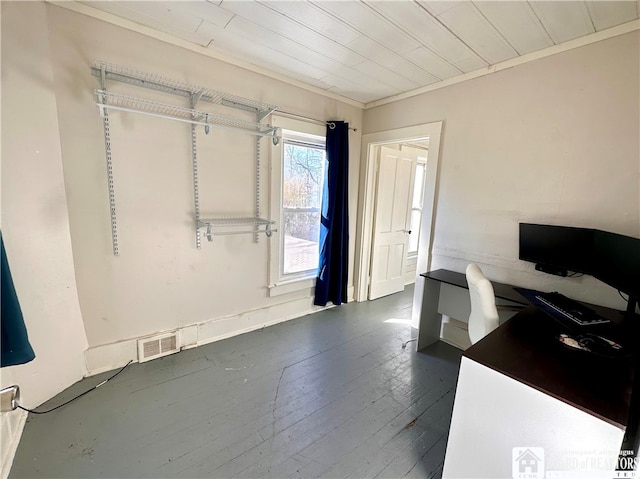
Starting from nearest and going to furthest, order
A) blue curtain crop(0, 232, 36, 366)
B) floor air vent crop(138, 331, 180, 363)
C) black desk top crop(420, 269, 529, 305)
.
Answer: blue curtain crop(0, 232, 36, 366) < black desk top crop(420, 269, 529, 305) < floor air vent crop(138, 331, 180, 363)

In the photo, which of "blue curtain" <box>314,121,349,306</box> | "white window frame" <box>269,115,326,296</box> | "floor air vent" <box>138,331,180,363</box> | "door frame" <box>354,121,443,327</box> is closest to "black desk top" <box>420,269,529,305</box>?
"door frame" <box>354,121,443,327</box>

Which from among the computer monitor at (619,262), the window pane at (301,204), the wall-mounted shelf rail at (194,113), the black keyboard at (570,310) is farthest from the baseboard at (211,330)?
the computer monitor at (619,262)

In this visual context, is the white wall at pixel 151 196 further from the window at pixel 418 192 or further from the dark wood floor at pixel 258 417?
the window at pixel 418 192

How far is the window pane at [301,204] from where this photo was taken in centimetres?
298

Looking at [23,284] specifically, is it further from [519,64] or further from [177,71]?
[519,64]

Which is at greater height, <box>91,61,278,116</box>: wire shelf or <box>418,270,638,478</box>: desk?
<box>91,61,278,116</box>: wire shelf

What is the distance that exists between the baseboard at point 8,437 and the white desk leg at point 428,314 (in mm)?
2707

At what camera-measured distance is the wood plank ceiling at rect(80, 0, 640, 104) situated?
5.35ft

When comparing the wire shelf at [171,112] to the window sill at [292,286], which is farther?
the window sill at [292,286]

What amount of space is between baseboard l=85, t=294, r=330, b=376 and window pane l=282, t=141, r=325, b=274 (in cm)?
44

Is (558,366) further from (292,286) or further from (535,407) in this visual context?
(292,286)

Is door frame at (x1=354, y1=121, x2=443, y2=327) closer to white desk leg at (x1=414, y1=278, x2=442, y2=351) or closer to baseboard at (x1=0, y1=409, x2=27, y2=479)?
white desk leg at (x1=414, y1=278, x2=442, y2=351)

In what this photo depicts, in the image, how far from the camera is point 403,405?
1874 millimetres

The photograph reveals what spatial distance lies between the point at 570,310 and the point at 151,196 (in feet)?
9.63
